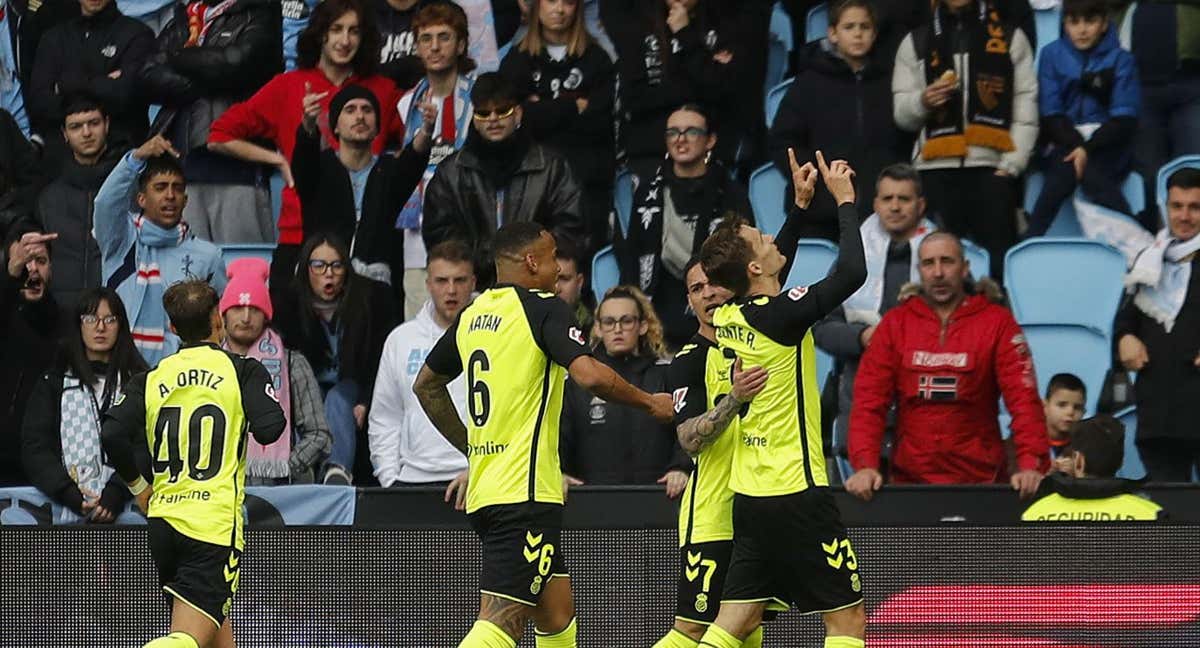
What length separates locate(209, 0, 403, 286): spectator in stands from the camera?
12.1 metres

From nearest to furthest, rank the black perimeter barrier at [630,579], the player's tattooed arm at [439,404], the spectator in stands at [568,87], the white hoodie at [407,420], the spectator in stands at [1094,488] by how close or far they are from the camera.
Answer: the player's tattooed arm at [439,404] → the black perimeter barrier at [630,579] → the spectator in stands at [1094,488] → the white hoodie at [407,420] → the spectator in stands at [568,87]

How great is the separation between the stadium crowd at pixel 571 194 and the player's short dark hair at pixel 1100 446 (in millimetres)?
399

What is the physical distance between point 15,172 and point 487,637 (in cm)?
616

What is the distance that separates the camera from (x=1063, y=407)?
10.7 metres

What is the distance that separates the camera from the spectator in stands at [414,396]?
1048cm

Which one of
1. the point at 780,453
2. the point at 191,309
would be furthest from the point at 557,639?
the point at 191,309

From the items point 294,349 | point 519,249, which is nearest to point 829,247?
point 294,349

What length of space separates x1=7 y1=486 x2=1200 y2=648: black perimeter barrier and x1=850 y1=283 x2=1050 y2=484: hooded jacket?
0.50m

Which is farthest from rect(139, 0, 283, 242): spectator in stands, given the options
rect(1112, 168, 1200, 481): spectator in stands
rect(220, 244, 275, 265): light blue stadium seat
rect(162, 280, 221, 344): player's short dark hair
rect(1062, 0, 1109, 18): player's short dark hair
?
rect(1112, 168, 1200, 481): spectator in stands

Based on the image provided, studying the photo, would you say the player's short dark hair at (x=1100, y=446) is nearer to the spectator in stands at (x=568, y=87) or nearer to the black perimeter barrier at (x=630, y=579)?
the black perimeter barrier at (x=630, y=579)

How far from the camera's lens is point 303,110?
39.5 ft

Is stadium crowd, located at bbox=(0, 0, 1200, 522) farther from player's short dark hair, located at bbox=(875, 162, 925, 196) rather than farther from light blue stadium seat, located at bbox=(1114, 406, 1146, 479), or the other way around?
light blue stadium seat, located at bbox=(1114, 406, 1146, 479)

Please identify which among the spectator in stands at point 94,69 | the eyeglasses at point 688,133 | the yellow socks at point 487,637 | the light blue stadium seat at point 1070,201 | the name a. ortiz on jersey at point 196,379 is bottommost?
the yellow socks at point 487,637

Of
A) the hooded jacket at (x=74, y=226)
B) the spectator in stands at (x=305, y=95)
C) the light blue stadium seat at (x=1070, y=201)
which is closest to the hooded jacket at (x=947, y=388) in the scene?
the light blue stadium seat at (x=1070, y=201)
